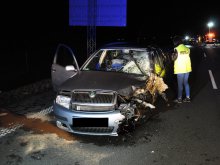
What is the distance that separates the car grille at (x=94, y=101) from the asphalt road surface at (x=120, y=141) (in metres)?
0.61

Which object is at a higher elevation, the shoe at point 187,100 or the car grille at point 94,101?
the car grille at point 94,101

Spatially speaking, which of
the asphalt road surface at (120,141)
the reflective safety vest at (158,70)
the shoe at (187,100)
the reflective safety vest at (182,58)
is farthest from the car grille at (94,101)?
the shoe at (187,100)

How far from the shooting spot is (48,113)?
782cm

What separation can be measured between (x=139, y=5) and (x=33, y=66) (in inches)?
1492

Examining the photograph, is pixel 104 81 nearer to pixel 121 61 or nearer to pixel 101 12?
pixel 121 61

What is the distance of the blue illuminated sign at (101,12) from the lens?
1764 centimetres

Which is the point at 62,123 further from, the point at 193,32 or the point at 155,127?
the point at 193,32

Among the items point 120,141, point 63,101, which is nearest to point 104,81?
point 63,101

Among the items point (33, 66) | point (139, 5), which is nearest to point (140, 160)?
point (33, 66)

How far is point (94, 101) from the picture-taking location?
5.65 metres

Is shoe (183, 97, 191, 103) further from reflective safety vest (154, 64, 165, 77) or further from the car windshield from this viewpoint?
the car windshield

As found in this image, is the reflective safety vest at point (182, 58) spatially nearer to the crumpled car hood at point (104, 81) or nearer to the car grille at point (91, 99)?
the crumpled car hood at point (104, 81)

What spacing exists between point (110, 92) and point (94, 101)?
32 cm

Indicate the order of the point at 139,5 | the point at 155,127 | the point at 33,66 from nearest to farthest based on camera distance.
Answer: the point at 155,127
the point at 33,66
the point at 139,5
